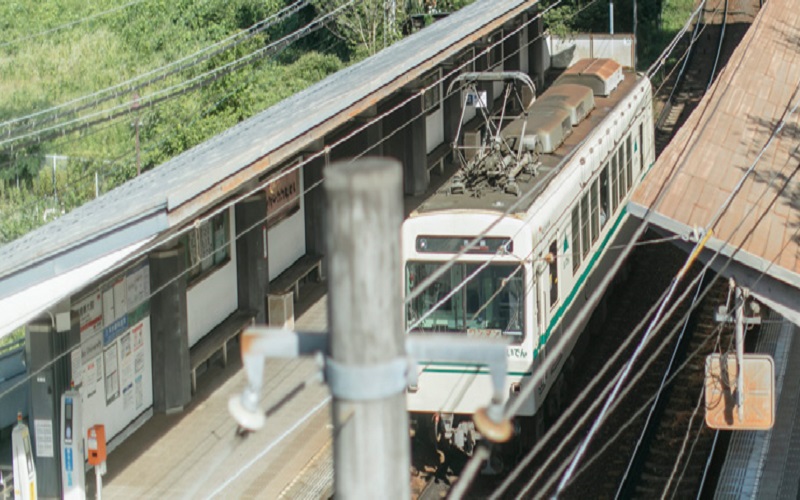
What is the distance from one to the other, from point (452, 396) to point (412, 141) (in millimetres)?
Result: 11062

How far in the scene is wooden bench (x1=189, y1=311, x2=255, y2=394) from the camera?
15.7 metres

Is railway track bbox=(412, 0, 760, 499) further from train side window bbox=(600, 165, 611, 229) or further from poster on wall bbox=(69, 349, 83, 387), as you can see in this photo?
poster on wall bbox=(69, 349, 83, 387)

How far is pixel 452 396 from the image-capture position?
13742mm

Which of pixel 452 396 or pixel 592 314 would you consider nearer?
pixel 452 396

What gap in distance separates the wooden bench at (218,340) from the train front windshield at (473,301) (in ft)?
10.3

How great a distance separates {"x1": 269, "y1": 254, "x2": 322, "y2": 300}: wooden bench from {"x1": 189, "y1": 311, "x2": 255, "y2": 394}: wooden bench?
1.01 m

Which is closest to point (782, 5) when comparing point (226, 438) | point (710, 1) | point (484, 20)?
point (484, 20)

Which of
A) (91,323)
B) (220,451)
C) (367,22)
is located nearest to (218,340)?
(91,323)

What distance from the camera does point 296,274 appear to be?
19.0 metres

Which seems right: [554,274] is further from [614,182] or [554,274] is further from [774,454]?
[614,182]

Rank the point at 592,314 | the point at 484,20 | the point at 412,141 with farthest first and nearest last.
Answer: the point at 412,141
the point at 484,20
the point at 592,314

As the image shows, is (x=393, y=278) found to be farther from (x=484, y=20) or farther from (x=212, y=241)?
(x=484, y=20)

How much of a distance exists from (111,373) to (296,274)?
5.68 m

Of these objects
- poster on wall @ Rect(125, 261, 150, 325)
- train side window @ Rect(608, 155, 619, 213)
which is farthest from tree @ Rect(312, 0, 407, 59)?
poster on wall @ Rect(125, 261, 150, 325)
